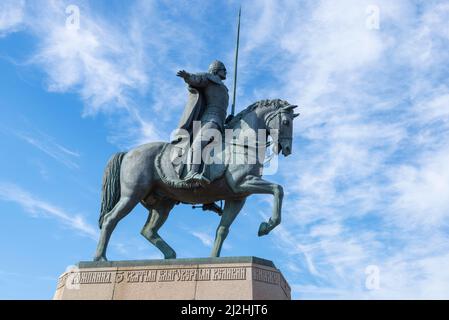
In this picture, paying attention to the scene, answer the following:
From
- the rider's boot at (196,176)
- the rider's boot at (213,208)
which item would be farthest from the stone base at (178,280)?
the rider's boot at (213,208)

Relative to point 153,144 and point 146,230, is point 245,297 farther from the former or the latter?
point 153,144

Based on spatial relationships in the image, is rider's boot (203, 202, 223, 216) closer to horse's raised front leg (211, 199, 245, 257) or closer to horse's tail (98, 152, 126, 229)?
horse's raised front leg (211, 199, 245, 257)

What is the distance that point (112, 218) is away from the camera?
11.5 metres

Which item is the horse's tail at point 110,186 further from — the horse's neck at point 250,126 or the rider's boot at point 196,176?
the horse's neck at point 250,126

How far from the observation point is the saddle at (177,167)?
37.1 feet

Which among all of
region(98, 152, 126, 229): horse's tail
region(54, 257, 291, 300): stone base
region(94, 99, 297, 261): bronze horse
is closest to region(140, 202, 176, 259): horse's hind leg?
region(94, 99, 297, 261): bronze horse

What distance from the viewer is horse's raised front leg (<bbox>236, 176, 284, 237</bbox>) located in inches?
419

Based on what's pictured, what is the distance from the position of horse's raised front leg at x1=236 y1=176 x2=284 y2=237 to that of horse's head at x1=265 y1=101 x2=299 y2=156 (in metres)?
1.10

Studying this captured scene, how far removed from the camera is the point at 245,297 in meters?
9.54

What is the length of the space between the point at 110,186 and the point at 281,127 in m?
3.89

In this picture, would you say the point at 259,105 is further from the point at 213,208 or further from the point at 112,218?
the point at 112,218

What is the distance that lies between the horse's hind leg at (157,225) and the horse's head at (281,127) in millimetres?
2718
